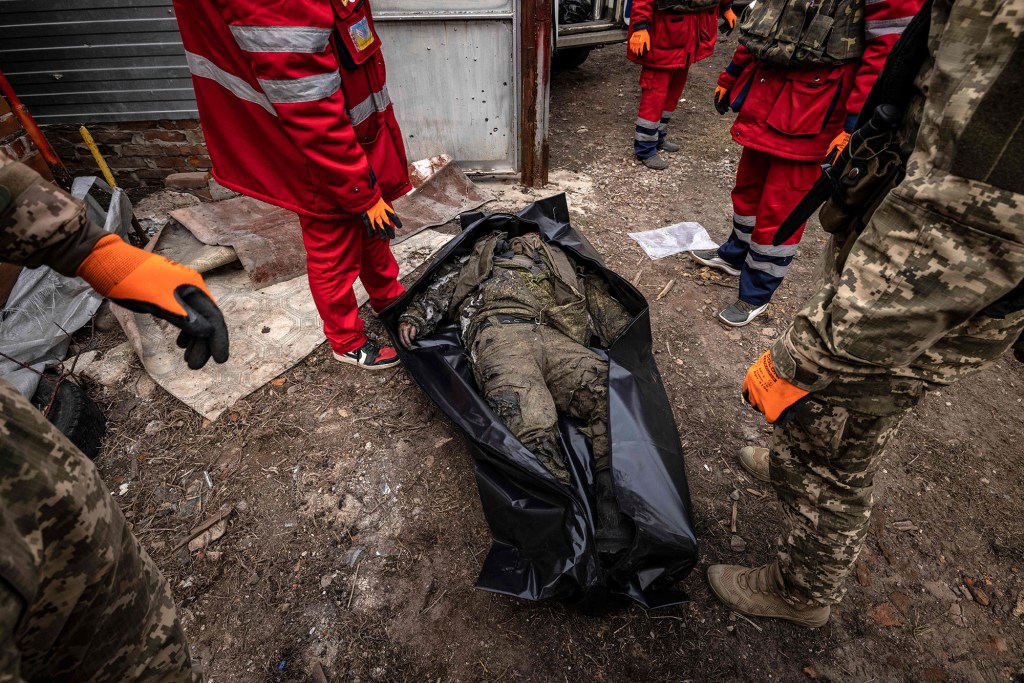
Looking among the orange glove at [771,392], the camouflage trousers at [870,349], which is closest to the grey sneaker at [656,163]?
the camouflage trousers at [870,349]

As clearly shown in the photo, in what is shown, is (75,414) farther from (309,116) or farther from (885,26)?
(885,26)

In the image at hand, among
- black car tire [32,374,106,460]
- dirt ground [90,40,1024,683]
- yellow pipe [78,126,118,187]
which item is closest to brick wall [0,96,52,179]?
yellow pipe [78,126,118,187]

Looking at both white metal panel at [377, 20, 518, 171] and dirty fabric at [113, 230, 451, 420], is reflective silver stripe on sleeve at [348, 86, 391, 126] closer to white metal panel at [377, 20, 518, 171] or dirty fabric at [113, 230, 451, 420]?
dirty fabric at [113, 230, 451, 420]

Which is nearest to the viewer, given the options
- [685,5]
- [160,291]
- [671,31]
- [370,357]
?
[160,291]

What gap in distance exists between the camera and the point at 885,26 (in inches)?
86.0

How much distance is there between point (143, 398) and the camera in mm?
2607

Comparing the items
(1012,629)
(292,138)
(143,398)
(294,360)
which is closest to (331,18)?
(292,138)

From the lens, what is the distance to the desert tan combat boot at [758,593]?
1749mm

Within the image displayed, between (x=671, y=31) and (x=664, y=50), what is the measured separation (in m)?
0.15

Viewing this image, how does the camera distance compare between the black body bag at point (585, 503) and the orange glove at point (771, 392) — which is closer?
the orange glove at point (771, 392)


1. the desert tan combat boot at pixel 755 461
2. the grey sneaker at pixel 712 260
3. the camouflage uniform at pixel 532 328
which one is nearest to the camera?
the camouflage uniform at pixel 532 328

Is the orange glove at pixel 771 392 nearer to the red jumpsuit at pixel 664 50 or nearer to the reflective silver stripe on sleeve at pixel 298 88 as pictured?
the reflective silver stripe on sleeve at pixel 298 88

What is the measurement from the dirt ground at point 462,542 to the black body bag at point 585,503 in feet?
0.77

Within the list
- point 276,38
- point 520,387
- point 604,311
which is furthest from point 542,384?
point 276,38
